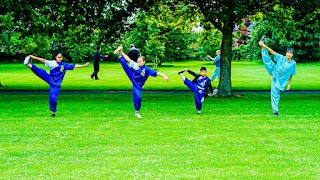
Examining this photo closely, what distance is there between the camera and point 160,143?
11.3 metres

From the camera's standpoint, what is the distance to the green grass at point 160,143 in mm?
8852

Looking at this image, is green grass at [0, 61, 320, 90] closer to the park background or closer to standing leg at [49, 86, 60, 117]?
the park background

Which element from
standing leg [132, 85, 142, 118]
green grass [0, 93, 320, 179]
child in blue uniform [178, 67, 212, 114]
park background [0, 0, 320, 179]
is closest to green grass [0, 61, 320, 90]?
park background [0, 0, 320, 179]

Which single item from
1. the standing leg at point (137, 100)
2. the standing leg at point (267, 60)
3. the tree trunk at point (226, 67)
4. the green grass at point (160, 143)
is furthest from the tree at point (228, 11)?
the standing leg at point (137, 100)

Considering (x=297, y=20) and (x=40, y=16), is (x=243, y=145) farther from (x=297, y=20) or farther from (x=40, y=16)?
(x=40, y=16)

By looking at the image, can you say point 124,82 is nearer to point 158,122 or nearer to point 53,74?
point 53,74

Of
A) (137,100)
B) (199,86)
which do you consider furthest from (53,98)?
(199,86)

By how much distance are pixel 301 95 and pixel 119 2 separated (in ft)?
28.3

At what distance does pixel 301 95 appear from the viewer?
24.7m

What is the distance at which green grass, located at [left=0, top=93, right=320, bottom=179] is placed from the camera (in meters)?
8.85

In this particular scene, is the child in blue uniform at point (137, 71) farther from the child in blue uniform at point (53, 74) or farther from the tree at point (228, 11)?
the tree at point (228, 11)

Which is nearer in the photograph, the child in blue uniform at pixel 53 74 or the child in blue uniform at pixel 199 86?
the child in blue uniform at pixel 53 74

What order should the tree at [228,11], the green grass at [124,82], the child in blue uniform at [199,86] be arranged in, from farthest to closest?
the green grass at [124,82] → the tree at [228,11] → the child in blue uniform at [199,86]

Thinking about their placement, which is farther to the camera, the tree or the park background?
the tree
